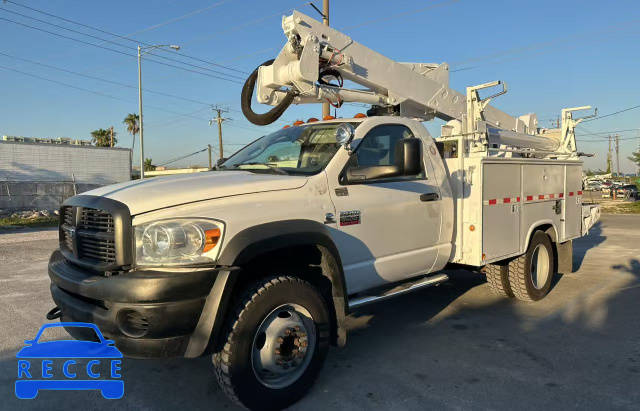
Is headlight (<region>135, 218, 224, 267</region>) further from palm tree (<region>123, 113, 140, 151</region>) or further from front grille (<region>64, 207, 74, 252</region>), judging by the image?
palm tree (<region>123, 113, 140, 151</region>)

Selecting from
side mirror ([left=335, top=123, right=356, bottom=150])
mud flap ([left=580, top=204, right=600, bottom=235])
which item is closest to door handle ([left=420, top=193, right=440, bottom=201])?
side mirror ([left=335, top=123, right=356, bottom=150])

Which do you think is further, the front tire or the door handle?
the door handle

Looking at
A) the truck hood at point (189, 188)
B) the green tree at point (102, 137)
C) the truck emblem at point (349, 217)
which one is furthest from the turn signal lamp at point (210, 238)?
the green tree at point (102, 137)

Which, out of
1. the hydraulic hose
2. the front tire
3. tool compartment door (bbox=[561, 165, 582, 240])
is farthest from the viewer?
tool compartment door (bbox=[561, 165, 582, 240])

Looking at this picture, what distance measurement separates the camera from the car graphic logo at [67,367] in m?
3.49

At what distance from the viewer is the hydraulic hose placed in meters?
5.29

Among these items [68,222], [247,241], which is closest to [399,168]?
[247,241]

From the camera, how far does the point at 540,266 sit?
20.9 ft

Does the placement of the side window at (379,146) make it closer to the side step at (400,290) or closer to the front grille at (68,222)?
the side step at (400,290)

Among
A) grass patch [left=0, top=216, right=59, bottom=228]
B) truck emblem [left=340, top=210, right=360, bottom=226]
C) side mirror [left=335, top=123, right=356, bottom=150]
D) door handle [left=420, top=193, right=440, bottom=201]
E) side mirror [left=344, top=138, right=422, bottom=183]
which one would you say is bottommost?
grass patch [left=0, top=216, right=59, bottom=228]

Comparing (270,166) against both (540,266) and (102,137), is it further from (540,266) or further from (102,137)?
(102,137)

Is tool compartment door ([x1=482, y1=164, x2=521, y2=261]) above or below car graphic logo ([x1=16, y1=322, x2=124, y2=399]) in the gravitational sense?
above

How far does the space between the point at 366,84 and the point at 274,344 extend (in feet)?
11.4

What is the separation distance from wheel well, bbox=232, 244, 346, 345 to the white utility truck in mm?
12
